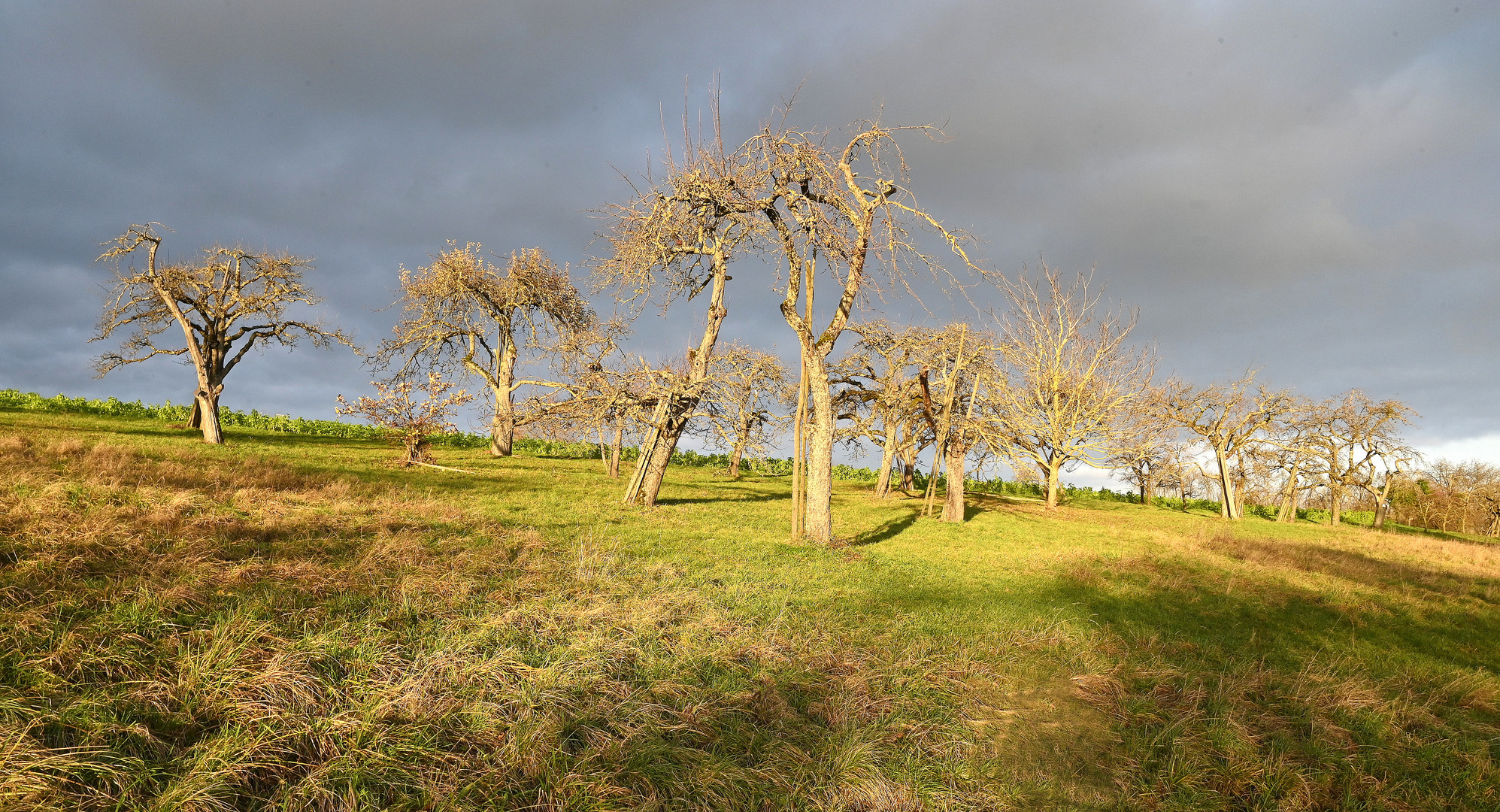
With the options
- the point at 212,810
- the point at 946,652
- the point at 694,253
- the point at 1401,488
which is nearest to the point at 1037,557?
the point at 946,652

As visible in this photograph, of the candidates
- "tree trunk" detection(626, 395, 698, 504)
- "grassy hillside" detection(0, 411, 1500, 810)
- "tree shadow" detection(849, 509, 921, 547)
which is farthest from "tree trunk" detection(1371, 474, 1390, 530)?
"tree trunk" detection(626, 395, 698, 504)

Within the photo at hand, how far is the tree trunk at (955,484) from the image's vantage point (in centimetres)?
2014

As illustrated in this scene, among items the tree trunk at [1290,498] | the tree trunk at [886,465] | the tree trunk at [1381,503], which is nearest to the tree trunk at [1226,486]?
the tree trunk at [1290,498]

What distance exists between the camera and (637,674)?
555 cm

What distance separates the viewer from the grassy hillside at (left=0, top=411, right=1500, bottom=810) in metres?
4.00

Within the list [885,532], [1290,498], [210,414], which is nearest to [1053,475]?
[885,532]

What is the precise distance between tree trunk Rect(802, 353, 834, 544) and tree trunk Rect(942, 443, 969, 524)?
8149 mm

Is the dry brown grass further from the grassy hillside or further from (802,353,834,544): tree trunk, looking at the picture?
(802,353,834,544): tree trunk

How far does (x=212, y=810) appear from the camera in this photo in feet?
11.1

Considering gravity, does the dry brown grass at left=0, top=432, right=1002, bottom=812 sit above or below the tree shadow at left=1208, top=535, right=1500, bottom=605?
above

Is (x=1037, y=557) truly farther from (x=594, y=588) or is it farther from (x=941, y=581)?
(x=594, y=588)

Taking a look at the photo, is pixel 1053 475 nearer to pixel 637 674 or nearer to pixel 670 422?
pixel 670 422

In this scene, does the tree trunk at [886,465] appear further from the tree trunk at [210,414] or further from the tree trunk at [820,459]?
the tree trunk at [210,414]

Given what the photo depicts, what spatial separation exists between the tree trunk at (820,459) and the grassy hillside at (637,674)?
1117 millimetres
